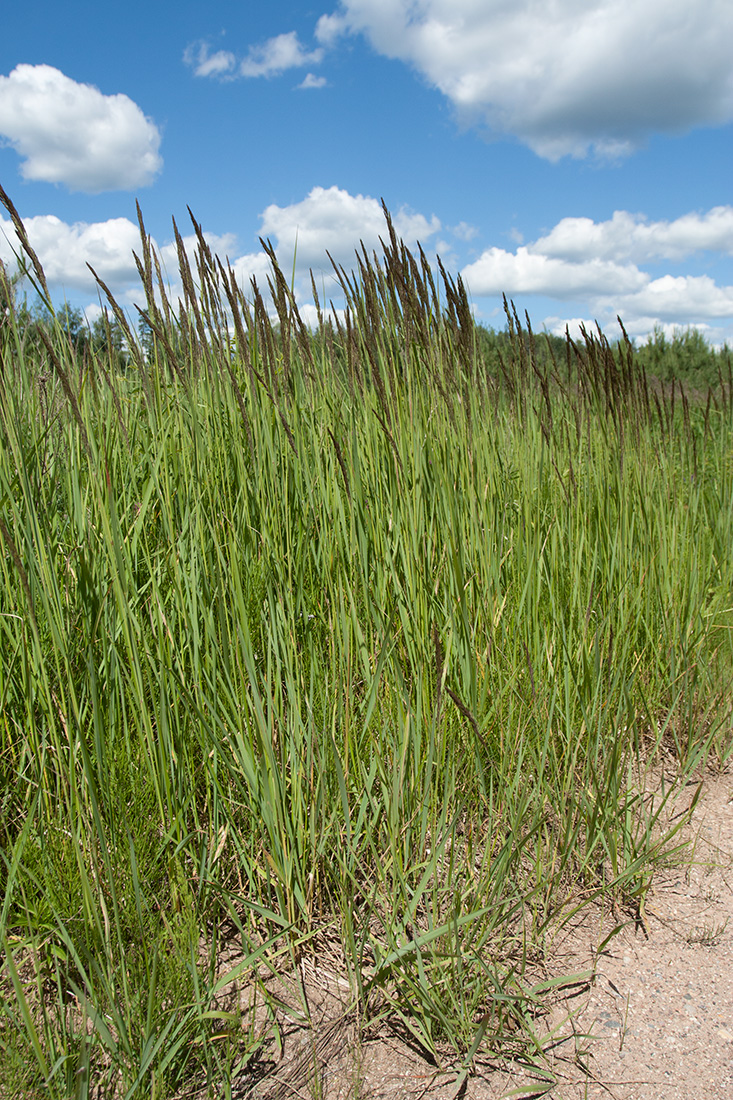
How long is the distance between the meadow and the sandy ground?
52mm

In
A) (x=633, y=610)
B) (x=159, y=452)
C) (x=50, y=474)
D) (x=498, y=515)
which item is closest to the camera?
(x=159, y=452)

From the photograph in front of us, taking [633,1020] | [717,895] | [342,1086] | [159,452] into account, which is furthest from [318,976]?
[159,452]

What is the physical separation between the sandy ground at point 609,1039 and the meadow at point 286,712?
52 millimetres

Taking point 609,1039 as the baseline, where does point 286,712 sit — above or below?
above

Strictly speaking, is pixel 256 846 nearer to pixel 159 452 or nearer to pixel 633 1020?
pixel 633 1020

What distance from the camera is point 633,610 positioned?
226 centimetres

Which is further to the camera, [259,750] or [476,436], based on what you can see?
[476,436]

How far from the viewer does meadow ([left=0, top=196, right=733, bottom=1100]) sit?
4.28 feet

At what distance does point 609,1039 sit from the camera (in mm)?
1371

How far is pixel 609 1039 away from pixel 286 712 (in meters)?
0.95

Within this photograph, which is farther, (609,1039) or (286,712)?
(286,712)

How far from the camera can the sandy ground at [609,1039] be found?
1.26 metres

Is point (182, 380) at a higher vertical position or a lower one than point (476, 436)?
higher

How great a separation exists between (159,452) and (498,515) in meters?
1.03
